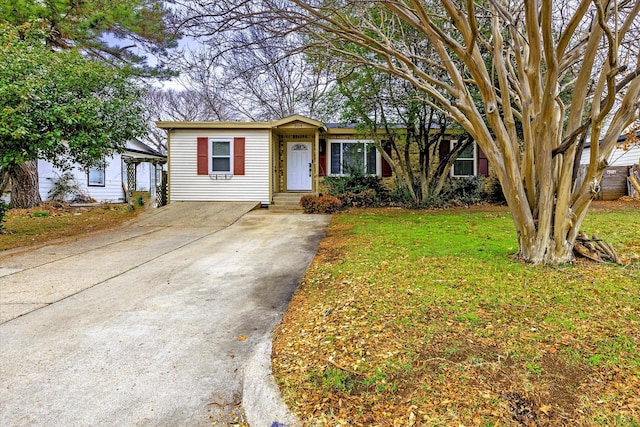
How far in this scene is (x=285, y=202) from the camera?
42.8 feet

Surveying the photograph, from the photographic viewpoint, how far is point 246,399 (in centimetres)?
212

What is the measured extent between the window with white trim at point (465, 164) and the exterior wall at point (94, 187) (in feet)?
45.0

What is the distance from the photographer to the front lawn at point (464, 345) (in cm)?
183

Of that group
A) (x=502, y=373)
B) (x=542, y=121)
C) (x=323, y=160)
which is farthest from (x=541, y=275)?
(x=323, y=160)

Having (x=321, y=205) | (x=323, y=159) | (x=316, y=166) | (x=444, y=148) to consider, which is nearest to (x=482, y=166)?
(x=444, y=148)

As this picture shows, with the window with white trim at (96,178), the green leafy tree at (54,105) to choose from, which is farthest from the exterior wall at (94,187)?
the green leafy tree at (54,105)

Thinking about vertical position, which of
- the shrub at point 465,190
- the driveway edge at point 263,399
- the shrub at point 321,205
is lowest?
the driveway edge at point 263,399

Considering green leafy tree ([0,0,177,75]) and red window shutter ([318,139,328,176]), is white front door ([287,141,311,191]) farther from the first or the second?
green leafy tree ([0,0,177,75])

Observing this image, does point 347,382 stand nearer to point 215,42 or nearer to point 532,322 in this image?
point 532,322

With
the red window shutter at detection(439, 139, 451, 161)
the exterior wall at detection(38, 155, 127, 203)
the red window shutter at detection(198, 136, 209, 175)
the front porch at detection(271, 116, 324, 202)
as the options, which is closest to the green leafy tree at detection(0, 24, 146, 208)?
the red window shutter at detection(198, 136, 209, 175)

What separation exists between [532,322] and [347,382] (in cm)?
155

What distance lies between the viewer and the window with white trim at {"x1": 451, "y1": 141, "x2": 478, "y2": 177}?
1402 cm

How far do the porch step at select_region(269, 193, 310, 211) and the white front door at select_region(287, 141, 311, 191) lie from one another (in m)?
0.98

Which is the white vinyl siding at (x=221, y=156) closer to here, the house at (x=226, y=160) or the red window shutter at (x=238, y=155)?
the house at (x=226, y=160)
